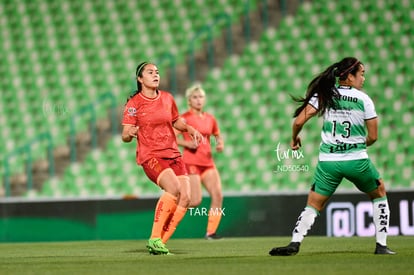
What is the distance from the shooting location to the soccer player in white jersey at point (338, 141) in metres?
8.28

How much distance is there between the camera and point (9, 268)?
8.13 metres

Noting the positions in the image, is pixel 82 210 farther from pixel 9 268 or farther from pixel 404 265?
pixel 404 265

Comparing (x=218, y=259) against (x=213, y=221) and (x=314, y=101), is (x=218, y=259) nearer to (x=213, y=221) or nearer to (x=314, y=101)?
(x=314, y=101)

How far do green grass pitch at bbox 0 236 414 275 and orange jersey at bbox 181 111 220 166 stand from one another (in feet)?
5.03

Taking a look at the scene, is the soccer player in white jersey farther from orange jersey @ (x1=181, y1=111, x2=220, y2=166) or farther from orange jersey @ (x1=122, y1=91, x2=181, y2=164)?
orange jersey @ (x1=181, y1=111, x2=220, y2=166)

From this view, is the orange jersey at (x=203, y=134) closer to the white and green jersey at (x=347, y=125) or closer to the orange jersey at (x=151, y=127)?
the orange jersey at (x=151, y=127)

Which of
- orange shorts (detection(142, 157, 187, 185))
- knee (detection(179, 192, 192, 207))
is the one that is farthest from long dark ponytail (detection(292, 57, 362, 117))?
knee (detection(179, 192, 192, 207))

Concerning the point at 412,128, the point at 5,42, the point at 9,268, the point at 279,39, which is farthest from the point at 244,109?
the point at 9,268

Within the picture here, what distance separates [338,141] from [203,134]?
4.63m

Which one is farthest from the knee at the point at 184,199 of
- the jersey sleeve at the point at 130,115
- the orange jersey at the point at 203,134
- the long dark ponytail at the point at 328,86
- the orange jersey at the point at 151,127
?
the orange jersey at the point at 203,134

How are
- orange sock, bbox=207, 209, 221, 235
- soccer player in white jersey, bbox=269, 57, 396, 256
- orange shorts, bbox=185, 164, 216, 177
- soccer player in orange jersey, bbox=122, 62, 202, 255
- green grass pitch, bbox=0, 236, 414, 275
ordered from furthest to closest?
orange sock, bbox=207, 209, 221, 235 < orange shorts, bbox=185, 164, 216, 177 < soccer player in orange jersey, bbox=122, 62, 202, 255 < soccer player in white jersey, bbox=269, 57, 396, 256 < green grass pitch, bbox=0, 236, 414, 275

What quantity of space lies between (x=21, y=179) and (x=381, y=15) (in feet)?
24.0

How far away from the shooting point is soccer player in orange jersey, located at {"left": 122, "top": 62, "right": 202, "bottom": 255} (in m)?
9.38

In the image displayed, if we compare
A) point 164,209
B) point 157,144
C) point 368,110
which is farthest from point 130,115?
point 368,110
